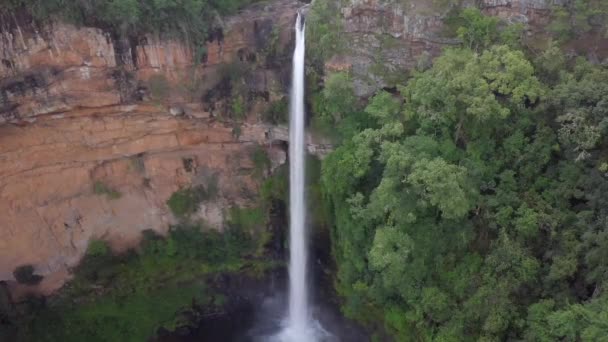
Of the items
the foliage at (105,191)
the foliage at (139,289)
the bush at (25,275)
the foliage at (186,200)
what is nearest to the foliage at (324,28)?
the foliage at (186,200)

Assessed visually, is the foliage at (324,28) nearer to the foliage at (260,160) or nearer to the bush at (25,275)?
the foliage at (260,160)

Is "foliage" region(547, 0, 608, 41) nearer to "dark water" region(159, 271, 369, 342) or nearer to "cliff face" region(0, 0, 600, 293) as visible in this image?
"cliff face" region(0, 0, 600, 293)

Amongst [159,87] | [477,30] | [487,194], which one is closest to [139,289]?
[159,87]

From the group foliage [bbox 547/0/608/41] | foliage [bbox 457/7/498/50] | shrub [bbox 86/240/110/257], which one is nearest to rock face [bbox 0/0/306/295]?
shrub [bbox 86/240/110/257]

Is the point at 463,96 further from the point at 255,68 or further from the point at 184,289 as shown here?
the point at 184,289

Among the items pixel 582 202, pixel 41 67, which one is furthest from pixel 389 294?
pixel 41 67

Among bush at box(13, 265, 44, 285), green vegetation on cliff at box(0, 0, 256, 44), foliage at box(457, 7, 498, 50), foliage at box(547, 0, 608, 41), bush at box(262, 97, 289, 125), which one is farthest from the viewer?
bush at box(13, 265, 44, 285)

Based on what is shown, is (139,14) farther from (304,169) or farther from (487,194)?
(487,194)
